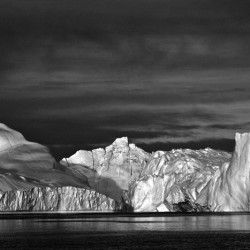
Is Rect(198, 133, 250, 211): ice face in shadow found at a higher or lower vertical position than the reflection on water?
higher

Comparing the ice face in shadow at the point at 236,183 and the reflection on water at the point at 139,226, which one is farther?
the ice face in shadow at the point at 236,183

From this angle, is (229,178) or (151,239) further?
(229,178)

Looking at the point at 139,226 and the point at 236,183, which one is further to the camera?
the point at 236,183

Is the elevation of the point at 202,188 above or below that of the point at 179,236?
above

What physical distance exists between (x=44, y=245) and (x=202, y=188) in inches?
4796

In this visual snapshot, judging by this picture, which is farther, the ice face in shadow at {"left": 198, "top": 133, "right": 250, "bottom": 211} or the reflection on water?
the ice face in shadow at {"left": 198, "top": 133, "right": 250, "bottom": 211}

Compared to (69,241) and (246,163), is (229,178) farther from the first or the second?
(69,241)

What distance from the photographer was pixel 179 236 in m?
90.6

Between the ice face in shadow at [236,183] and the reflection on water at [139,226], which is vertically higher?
the ice face in shadow at [236,183]

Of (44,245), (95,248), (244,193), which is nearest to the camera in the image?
(95,248)

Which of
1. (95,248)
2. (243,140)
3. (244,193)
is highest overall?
(243,140)

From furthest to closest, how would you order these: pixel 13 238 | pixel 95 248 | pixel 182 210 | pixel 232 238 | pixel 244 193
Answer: pixel 182 210
pixel 244 193
pixel 13 238
pixel 232 238
pixel 95 248

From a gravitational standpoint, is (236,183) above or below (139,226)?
above

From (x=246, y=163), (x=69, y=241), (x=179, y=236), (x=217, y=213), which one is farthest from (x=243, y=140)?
(x=69, y=241)
